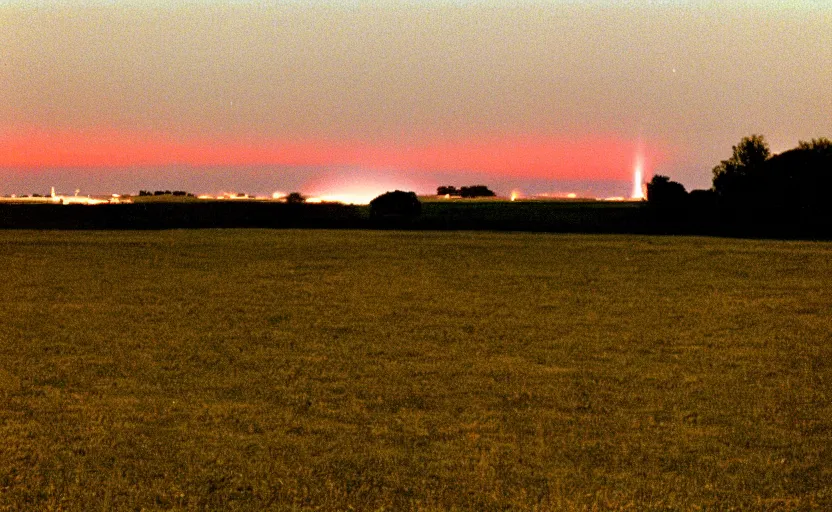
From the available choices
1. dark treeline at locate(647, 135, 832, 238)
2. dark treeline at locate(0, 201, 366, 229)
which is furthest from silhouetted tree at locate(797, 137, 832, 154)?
dark treeline at locate(0, 201, 366, 229)

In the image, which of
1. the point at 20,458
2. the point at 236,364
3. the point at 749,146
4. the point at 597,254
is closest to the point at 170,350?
the point at 236,364

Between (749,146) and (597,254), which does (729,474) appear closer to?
(597,254)

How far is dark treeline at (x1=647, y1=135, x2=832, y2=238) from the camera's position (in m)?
42.0

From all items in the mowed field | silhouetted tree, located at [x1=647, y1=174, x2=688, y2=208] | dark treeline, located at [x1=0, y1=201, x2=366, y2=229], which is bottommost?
the mowed field

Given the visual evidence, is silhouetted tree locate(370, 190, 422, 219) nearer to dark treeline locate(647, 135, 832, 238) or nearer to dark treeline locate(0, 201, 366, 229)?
dark treeline locate(0, 201, 366, 229)

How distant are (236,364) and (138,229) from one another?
102ft

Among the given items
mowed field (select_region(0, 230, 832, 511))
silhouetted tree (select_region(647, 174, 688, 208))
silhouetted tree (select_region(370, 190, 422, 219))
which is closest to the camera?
mowed field (select_region(0, 230, 832, 511))

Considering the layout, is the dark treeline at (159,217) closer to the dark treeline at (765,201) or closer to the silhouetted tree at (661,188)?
the dark treeline at (765,201)

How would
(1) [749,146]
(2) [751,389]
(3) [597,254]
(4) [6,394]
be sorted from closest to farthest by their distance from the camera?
(4) [6,394] → (2) [751,389] → (3) [597,254] → (1) [749,146]

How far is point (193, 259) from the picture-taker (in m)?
24.7

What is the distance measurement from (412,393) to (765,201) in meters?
49.4

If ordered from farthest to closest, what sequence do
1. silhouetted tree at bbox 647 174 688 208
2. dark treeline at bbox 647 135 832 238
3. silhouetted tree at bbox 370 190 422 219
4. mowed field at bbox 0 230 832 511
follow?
1. silhouetted tree at bbox 647 174 688 208
2. silhouetted tree at bbox 370 190 422 219
3. dark treeline at bbox 647 135 832 238
4. mowed field at bbox 0 230 832 511

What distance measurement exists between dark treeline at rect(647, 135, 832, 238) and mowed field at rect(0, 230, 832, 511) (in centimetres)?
2274

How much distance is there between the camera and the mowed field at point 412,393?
20.8 ft
